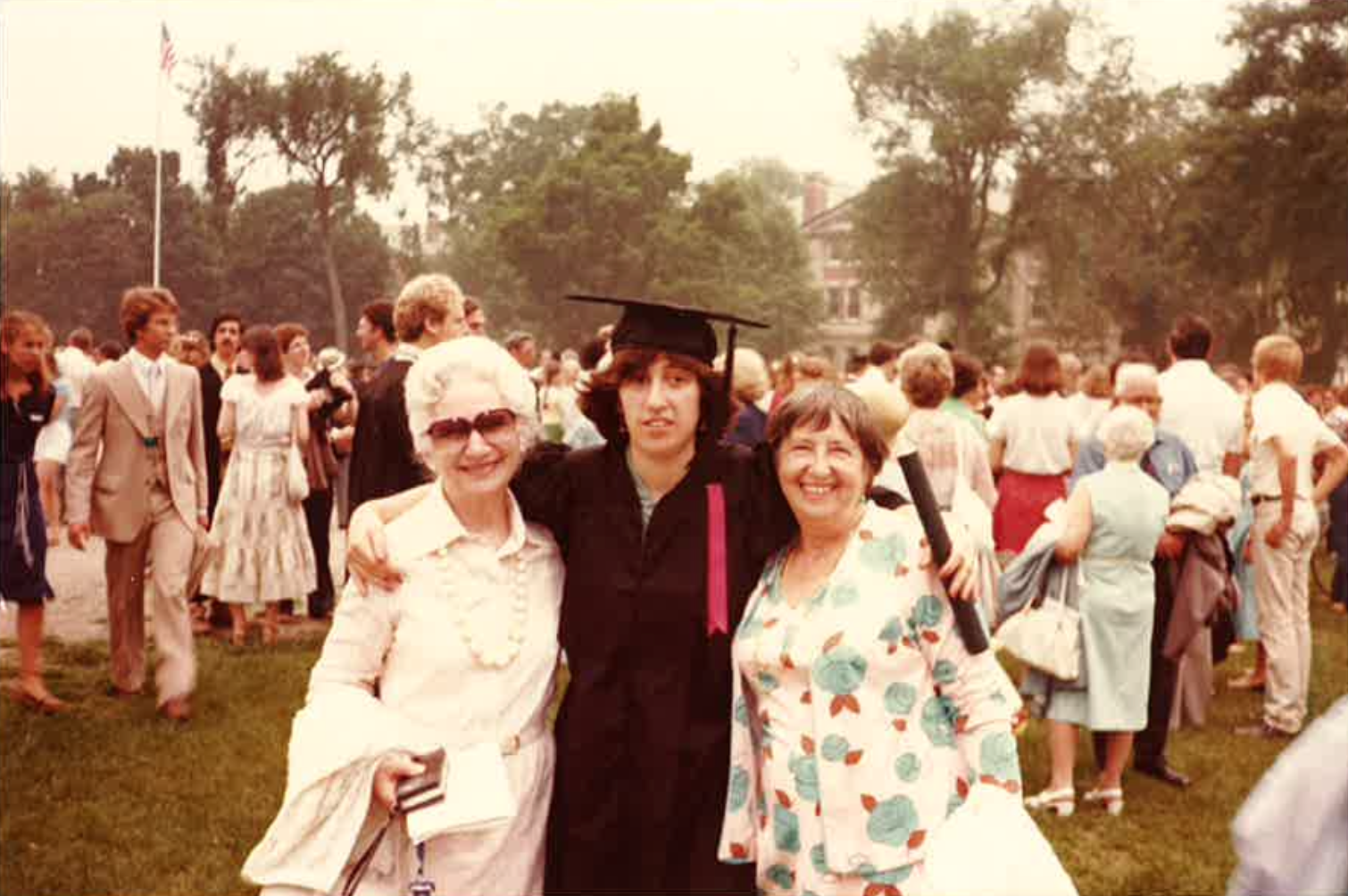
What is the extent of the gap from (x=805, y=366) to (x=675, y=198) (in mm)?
46039

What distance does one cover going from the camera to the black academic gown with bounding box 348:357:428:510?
5887 millimetres

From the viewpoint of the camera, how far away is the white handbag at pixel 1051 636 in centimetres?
586

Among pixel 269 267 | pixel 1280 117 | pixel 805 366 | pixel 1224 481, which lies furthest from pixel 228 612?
pixel 269 267

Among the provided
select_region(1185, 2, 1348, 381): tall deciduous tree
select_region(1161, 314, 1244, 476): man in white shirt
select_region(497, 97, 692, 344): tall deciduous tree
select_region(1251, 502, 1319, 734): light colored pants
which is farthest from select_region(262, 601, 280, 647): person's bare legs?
select_region(497, 97, 692, 344): tall deciduous tree

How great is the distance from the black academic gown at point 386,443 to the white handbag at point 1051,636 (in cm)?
289

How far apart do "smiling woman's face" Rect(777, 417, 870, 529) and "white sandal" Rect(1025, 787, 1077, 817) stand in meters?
3.84

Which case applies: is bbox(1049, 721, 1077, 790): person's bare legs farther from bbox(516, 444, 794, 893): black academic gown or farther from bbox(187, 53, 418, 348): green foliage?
bbox(187, 53, 418, 348): green foliage

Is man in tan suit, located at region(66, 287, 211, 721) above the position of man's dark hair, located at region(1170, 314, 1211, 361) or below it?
below

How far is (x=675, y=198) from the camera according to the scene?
55094mm

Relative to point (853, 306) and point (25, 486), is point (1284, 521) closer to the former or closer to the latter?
point (25, 486)

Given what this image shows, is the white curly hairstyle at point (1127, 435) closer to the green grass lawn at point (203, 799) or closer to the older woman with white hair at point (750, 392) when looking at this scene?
the green grass lawn at point (203, 799)

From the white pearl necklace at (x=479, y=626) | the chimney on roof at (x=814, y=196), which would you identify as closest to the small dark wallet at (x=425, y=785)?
the white pearl necklace at (x=479, y=626)

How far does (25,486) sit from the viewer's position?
6.97 m

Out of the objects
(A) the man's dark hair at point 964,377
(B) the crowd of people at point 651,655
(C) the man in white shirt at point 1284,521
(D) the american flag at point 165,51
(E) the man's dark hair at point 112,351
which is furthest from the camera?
(D) the american flag at point 165,51
